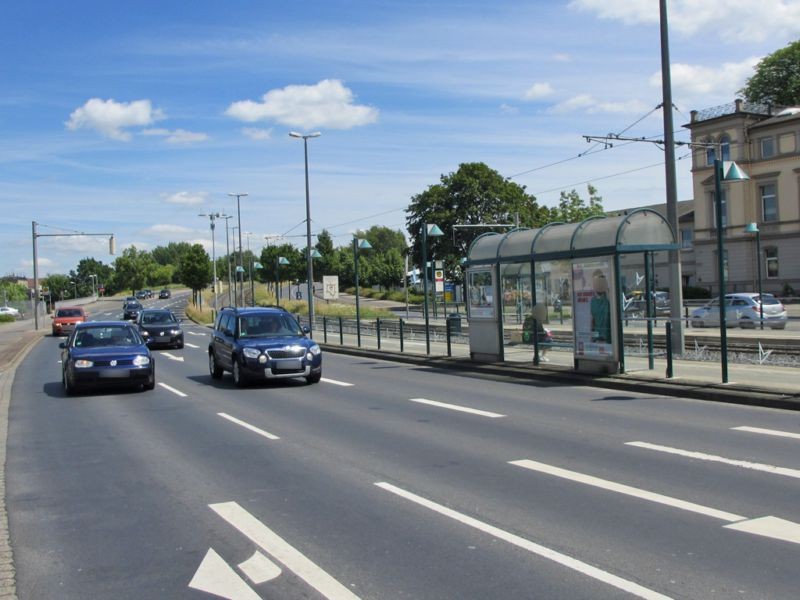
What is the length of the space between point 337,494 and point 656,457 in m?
3.42

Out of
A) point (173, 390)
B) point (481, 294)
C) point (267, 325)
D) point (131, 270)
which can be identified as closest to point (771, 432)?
point (481, 294)

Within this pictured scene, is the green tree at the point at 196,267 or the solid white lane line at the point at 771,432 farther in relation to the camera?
the green tree at the point at 196,267

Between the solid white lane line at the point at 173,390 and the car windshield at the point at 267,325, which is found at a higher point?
the car windshield at the point at 267,325

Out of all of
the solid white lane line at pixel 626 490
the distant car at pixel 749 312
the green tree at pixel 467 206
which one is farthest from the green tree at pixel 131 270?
the solid white lane line at pixel 626 490

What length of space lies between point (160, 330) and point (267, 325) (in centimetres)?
1556

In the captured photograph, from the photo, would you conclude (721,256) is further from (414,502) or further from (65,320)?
(65,320)

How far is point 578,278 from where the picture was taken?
16.5 m

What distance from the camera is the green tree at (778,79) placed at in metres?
66.0

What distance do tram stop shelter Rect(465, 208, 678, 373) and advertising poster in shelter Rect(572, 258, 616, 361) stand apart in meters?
0.02

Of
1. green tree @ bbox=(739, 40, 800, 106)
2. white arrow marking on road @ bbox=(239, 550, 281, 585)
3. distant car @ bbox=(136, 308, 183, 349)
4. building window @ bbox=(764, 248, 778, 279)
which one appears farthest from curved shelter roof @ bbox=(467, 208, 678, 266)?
green tree @ bbox=(739, 40, 800, 106)

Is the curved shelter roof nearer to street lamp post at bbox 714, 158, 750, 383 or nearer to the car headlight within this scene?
street lamp post at bbox 714, 158, 750, 383

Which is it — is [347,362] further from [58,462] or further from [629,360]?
[58,462]

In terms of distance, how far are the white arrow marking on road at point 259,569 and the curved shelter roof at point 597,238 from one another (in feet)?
37.6

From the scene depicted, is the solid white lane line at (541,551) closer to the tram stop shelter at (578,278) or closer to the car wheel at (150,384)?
the tram stop shelter at (578,278)
